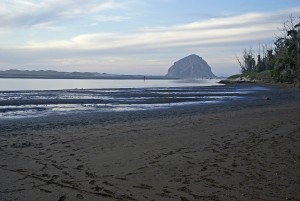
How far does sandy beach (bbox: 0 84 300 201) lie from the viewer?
6.97 meters

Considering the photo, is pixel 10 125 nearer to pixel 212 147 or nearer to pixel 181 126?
pixel 181 126

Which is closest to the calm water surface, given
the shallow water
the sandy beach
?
the shallow water

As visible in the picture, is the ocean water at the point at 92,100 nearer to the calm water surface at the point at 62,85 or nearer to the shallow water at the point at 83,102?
the shallow water at the point at 83,102

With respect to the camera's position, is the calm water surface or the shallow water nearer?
the shallow water

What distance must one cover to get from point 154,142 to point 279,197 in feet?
20.0

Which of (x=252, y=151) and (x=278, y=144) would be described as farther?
(x=278, y=144)

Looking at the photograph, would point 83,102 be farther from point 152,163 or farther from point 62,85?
point 62,85

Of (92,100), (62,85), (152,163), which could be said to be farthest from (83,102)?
(62,85)

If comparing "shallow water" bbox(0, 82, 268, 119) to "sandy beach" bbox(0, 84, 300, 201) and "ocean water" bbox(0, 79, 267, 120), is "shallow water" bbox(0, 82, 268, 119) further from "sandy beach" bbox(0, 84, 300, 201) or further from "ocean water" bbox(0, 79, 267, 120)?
"sandy beach" bbox(0, 84, 300, 201)

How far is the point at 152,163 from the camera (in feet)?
30.5

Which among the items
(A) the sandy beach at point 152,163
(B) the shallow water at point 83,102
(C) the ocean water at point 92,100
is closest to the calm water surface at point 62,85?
(C) the ocean water at point 92,100

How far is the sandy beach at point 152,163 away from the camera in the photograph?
697 cm

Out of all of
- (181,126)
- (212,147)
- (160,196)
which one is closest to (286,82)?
(181,126)

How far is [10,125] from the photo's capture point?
17266 millimetres
